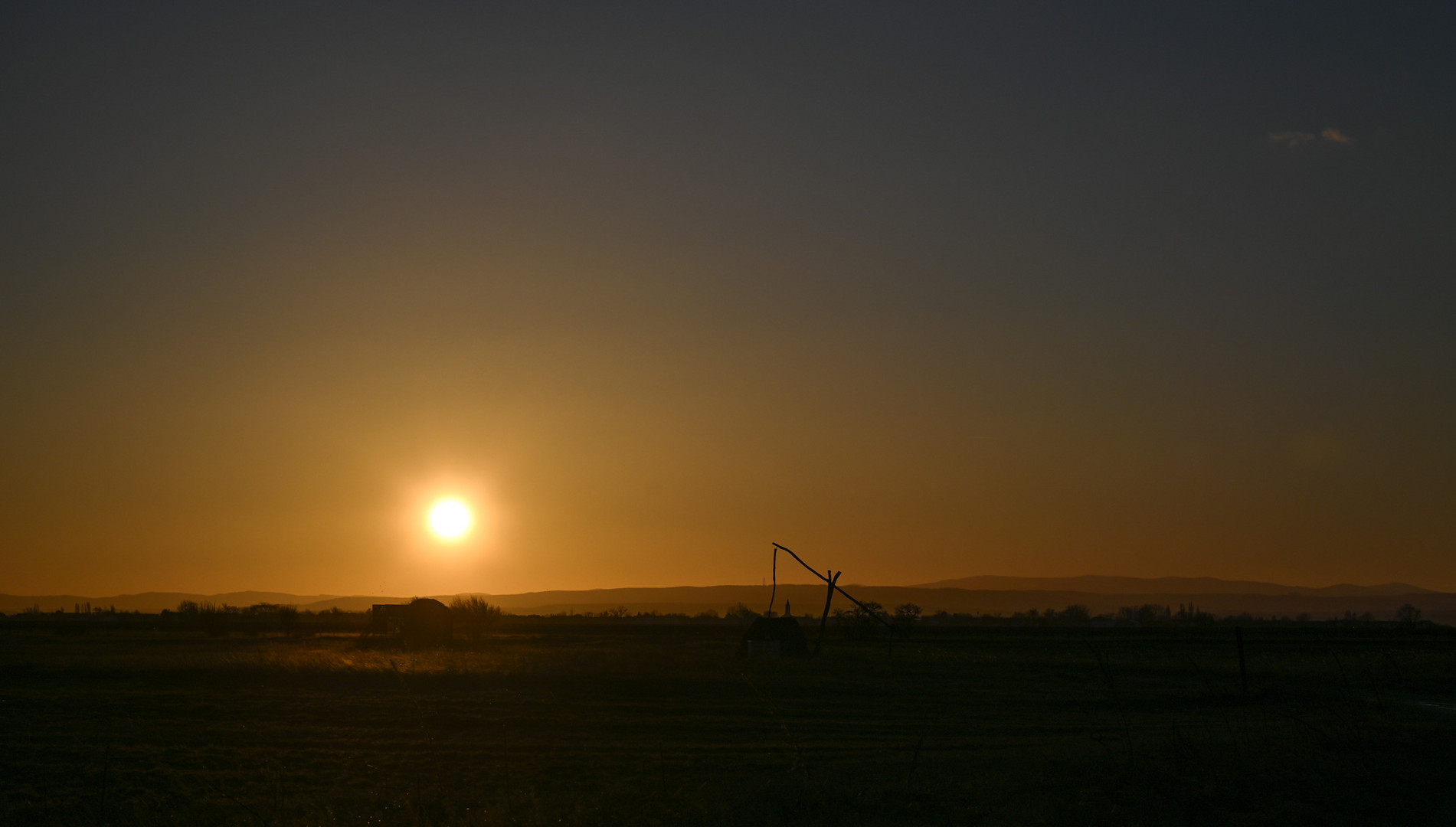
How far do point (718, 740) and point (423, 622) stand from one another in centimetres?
4097

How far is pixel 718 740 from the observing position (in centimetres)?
2020

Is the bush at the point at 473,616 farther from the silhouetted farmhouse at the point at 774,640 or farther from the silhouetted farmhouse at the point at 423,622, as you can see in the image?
the silhouetted farmhouse at the point at 774,640

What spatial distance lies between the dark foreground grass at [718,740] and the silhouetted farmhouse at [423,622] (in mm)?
15909

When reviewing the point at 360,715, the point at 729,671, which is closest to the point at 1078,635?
the point at 729,671

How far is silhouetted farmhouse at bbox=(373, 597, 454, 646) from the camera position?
184 ft

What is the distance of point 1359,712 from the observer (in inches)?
752

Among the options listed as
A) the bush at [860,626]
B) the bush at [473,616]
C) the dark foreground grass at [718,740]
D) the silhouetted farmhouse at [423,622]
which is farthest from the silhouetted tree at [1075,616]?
the dark foreground grass at [718,740]

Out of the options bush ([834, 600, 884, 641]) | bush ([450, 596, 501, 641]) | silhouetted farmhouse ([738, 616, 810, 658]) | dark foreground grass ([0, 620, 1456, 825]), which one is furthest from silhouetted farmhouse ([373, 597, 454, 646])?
bush ([834, 600, 884, 641])

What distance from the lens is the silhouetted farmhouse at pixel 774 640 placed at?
41.4 meters

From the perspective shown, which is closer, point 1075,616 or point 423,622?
point 423,622

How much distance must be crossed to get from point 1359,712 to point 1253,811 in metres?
9.60

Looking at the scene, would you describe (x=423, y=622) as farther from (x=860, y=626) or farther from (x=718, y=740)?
(x=718, y=740)

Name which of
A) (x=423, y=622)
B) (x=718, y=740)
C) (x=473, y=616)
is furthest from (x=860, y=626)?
(x=718, y=740)

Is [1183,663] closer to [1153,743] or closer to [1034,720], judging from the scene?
[1034,720]
